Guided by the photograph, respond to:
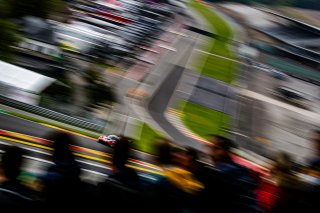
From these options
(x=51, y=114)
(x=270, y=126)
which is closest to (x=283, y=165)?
(x=51, y=114)

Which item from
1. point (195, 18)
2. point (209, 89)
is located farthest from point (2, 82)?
point (195, 18)

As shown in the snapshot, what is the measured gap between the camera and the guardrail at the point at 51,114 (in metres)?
18.7

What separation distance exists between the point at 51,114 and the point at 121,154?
15.0 metres

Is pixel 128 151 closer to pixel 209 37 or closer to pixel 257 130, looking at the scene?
pixel 257 130

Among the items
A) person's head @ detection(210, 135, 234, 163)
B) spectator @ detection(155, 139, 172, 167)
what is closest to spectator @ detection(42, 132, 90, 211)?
spectator @ detection(155, 139, 172, 167)

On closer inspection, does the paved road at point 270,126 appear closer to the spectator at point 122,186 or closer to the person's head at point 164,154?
the person's head at point 164,154

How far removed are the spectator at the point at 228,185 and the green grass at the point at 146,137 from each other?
13.0 metres

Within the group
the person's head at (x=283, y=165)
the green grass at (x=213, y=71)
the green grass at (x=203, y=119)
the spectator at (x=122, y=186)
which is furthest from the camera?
the green grass at (x=213, y=71)

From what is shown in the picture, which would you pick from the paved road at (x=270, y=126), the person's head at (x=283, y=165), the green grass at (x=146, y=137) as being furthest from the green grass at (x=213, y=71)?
the person's head at (x=283, y=165)

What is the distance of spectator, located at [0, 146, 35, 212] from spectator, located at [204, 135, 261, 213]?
1.87 metres

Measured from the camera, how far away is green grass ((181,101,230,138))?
27.6 metres

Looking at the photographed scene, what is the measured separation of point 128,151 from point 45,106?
15620mm

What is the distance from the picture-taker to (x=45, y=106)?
20.1 metres

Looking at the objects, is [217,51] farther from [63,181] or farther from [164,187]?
[63,181]
